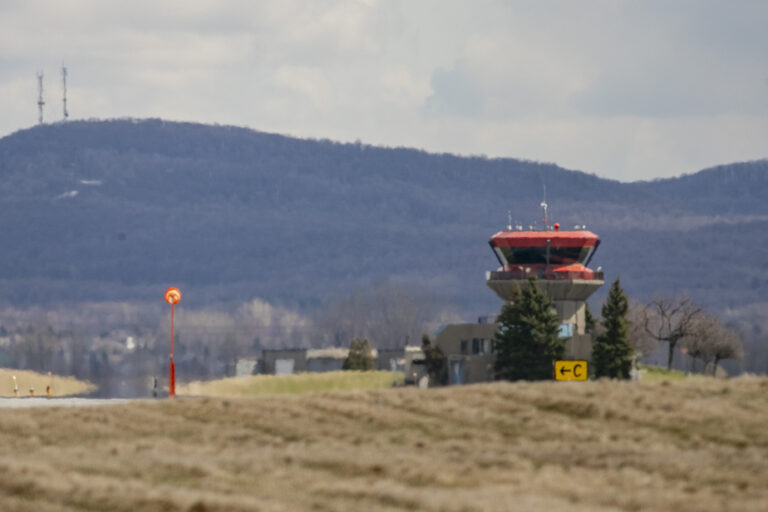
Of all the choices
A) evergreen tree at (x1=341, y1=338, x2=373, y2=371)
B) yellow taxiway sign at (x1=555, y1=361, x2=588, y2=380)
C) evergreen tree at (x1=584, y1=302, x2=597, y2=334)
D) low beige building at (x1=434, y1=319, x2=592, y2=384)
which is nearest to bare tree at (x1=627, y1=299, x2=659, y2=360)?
evergreen tree at (x1=584, y1=302, x2=597, y2=334)

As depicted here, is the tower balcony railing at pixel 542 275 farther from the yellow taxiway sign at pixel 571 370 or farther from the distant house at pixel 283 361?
the yellow taxiway sign at pixel 571 370

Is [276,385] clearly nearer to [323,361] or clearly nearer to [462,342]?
[462,342]

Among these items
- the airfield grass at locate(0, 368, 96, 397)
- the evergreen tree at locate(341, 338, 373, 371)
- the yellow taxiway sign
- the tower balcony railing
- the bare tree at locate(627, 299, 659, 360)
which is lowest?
the airfield grass at locate(0, 368, 96, 397)

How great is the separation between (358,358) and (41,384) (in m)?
25.4

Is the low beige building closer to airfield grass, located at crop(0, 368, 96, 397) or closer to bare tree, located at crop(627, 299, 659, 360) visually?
bare tree, located at crop(627, 299, 659, 360)

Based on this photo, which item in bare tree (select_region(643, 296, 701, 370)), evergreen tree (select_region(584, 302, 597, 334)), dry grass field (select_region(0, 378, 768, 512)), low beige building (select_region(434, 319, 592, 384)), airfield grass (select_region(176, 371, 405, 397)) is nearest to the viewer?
dry grass field (select_region(0, 378, 768, 512))

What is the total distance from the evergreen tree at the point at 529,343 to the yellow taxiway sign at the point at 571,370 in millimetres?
20730

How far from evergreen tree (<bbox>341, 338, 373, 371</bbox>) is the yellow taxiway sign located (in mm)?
43869

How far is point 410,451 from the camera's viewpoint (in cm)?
5166

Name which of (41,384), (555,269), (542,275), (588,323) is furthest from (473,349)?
(41,384)

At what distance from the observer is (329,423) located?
5812 cm

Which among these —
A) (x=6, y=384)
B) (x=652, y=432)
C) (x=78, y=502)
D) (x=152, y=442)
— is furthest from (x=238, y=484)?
(x=6, y=384)

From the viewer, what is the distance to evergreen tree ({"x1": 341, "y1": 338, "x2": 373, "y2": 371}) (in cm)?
13275

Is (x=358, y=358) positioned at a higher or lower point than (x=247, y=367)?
higher
